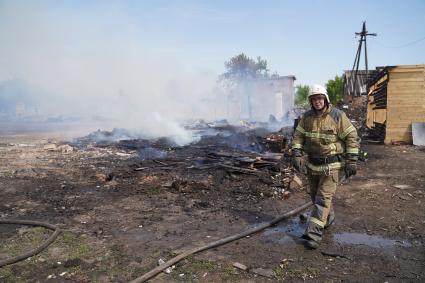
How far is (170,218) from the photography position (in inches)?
212

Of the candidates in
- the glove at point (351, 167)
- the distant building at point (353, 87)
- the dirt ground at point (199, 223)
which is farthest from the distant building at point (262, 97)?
the glove at point (351, 167)

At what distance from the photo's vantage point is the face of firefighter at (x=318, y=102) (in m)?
4.43

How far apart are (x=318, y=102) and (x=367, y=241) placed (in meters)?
1.94

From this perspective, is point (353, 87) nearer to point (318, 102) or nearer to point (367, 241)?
point (318, 102)

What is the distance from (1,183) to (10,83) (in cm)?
4141

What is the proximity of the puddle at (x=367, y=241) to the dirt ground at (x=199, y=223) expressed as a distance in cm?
1

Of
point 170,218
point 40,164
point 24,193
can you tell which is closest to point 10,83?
point 40,164

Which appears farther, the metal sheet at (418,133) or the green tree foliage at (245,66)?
the green tree foliage at (245,66)

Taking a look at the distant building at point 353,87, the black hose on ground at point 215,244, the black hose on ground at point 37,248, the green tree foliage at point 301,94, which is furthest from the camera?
the green tree foliage at point 301,94

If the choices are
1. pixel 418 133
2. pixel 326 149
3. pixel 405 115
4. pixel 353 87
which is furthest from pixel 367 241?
pixel 353 87

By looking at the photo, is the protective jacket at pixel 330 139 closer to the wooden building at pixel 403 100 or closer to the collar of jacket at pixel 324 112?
the collar of jacket at pixel 324 112

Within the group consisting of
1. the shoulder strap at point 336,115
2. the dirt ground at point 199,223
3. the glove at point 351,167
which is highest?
the shoulder strap at point 336,115

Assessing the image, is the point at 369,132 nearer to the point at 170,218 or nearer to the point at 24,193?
the point at 170,218

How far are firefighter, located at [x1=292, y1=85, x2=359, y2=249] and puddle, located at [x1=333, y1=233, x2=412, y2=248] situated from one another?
1.01ft
